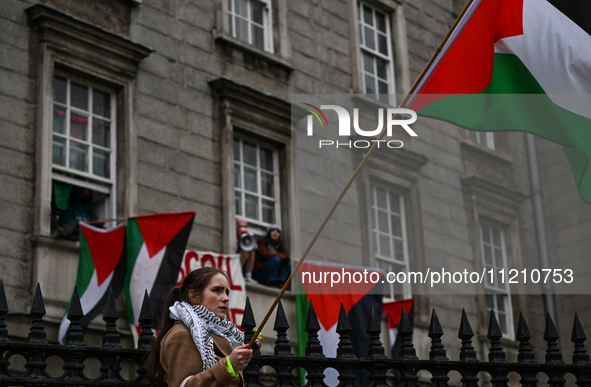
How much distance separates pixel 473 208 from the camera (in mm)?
16156

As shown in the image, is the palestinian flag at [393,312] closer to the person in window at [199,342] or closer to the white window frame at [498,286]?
the white window frame at [498,286]

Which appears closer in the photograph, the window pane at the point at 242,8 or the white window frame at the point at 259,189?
the white window frame at the point at 259,189

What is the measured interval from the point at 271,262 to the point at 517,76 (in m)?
8.09

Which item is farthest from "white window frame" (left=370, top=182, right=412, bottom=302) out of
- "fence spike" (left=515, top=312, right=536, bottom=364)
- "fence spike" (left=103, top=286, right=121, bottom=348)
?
"fence spike" (left=103, top=286, right=121, bottom=348)

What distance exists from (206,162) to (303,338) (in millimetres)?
3143

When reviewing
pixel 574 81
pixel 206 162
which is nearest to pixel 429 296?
pixel 206 162

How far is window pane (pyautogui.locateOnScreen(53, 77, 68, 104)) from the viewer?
13.5m

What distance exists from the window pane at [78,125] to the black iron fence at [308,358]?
7.40m

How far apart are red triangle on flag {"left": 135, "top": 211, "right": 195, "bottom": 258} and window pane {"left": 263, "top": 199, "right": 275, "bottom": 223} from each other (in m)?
3.77

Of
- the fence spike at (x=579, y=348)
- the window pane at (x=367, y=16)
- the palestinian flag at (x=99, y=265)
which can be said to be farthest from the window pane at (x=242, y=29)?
the fence spike at (x=579, y=348)

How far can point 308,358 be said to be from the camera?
6.26 metres

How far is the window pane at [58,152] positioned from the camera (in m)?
13.2

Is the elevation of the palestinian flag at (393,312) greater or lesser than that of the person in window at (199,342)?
greater

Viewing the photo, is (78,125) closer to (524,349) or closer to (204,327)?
(524,349)
